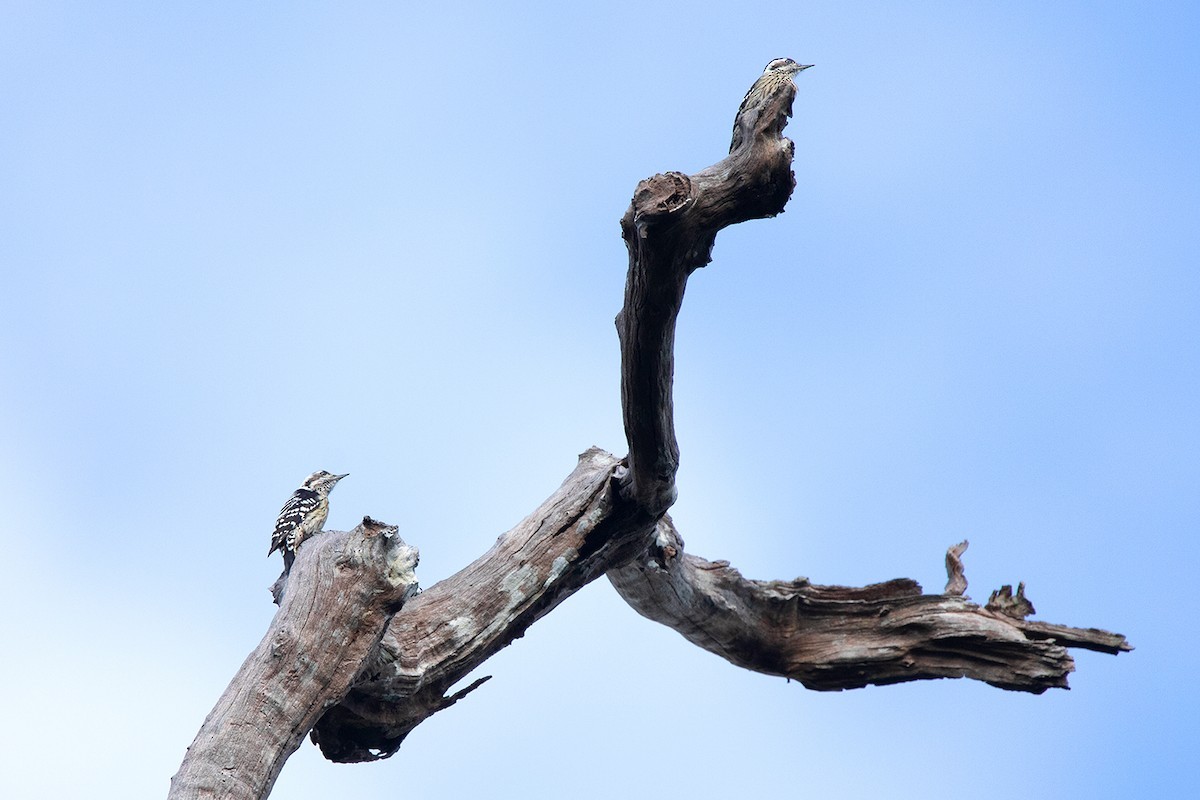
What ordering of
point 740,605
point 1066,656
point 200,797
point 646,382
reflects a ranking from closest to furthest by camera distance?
point 200,797 → point 646,382 → point 1066,656 → point 740,605

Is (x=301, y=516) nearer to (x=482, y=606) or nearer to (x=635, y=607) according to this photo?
(x=482, y=606)

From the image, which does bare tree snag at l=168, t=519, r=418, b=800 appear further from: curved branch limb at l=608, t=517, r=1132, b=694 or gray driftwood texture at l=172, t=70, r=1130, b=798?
curved branch limb at l=608, t=517, r=1132, b=694

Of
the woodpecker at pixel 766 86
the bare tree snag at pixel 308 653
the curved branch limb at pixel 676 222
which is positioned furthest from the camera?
the woodpecker at pixel 766 86

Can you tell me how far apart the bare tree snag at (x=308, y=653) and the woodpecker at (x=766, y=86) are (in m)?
2.17

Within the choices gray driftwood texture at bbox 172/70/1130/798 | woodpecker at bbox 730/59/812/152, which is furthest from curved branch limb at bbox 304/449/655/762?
woodpecker at bbox 730/59/812/152

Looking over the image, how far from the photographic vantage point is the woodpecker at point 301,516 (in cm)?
655

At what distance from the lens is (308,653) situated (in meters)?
4.79

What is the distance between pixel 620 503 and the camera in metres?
5.86

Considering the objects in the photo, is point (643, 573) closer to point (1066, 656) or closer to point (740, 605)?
point (740, 605)

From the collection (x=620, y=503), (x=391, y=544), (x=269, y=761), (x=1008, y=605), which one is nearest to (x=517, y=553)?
(x=620, y=503)

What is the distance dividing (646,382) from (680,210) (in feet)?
3.13

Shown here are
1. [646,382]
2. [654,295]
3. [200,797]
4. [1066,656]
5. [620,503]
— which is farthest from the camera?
[1066,656]

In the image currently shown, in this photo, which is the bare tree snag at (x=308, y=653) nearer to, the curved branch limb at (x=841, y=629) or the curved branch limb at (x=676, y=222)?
the curved branch limb at (x=676, y=222)

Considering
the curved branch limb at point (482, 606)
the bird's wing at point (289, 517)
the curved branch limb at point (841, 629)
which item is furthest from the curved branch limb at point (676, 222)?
the bird's wing at point (289, 517)
